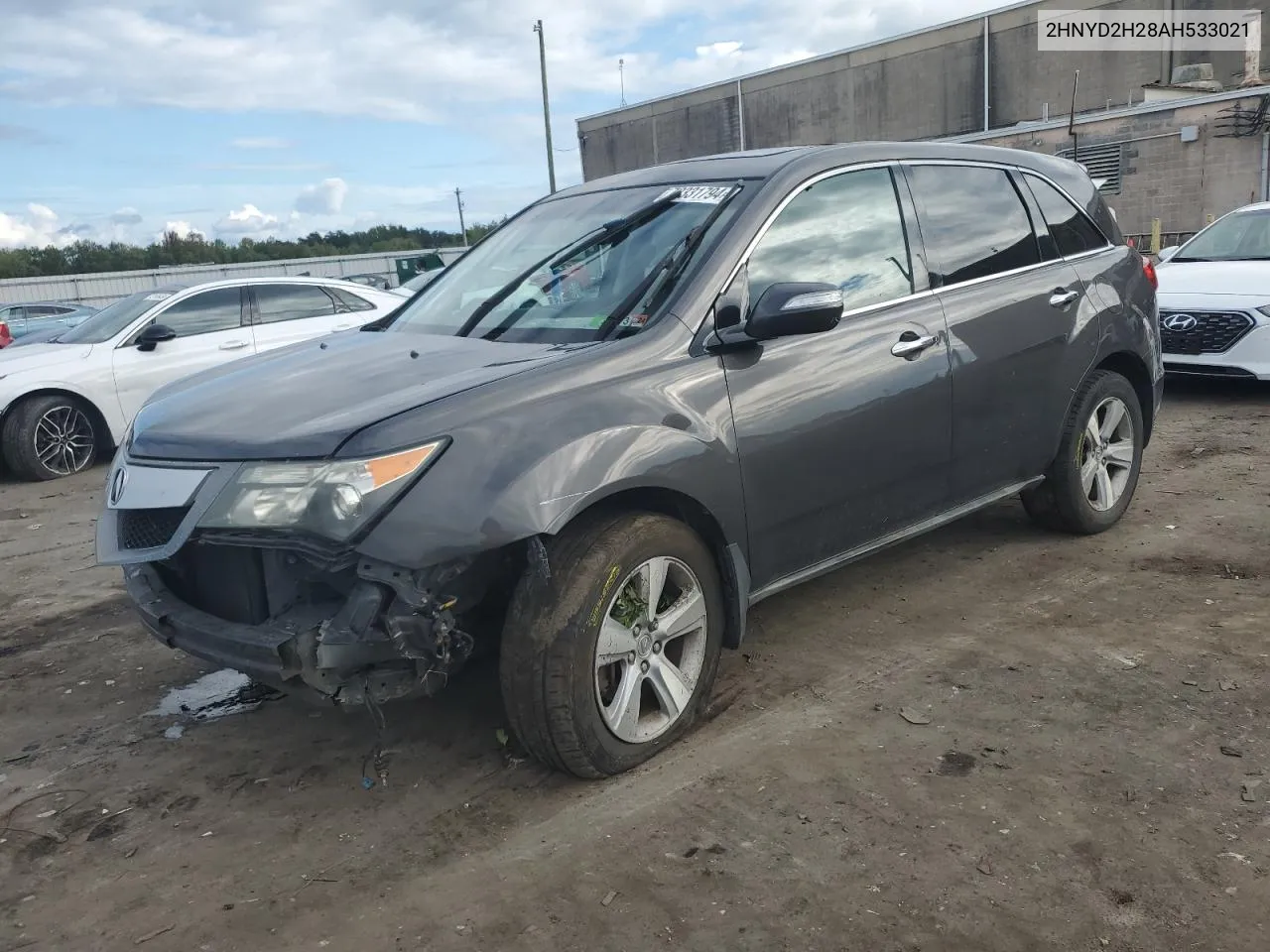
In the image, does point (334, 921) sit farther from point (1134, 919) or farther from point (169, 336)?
point (169, 336)

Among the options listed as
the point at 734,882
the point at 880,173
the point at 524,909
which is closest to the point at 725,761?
the point at 734,882

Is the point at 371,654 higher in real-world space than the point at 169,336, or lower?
lower

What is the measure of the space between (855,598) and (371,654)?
2509 mm

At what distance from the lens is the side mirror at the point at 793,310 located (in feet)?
10.8

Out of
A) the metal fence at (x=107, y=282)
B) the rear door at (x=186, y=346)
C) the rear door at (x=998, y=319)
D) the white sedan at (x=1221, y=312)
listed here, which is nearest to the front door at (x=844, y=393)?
the rear door at (x=998, y=319)

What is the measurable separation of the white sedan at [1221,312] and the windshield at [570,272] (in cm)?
550

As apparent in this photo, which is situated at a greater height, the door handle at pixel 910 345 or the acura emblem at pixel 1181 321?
the door handle at pixel 910 345

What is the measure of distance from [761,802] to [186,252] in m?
62.9

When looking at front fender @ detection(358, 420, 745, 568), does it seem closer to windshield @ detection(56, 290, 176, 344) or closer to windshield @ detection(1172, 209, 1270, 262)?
windshield @ detection(56, 290, 176, 344)

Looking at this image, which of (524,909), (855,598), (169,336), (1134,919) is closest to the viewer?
(1134,919)

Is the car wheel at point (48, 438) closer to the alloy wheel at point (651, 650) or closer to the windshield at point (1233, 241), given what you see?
the alloy wheel at point (651, 650)

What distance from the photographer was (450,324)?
3.99 m

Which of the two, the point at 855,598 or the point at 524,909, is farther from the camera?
the point at 855,598

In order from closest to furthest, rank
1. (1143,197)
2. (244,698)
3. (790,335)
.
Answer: (790,335) → (244,698) → (1143,197)
